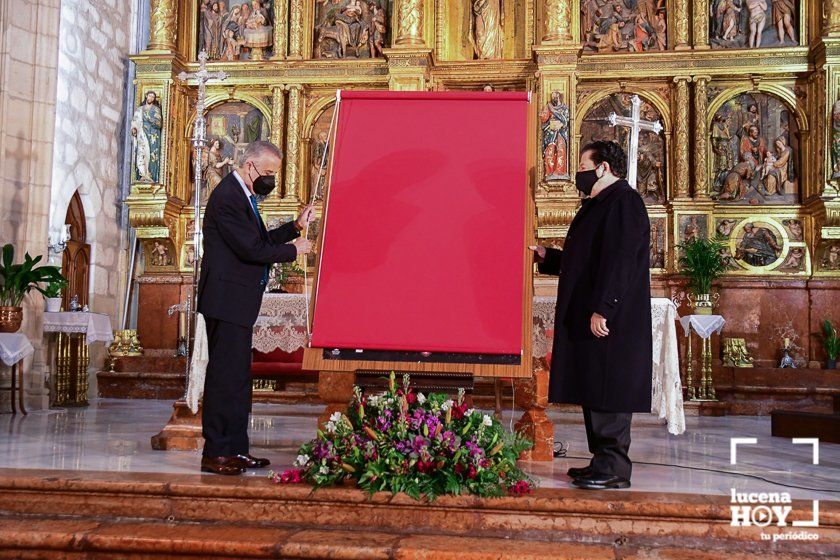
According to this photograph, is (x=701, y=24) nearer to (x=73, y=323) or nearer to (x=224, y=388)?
(x=73, y=323)

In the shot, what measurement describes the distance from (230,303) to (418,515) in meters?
1.40

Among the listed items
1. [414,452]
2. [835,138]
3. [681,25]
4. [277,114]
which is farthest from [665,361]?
[277,114]

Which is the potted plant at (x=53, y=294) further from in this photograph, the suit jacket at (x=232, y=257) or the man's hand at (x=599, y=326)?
the man's hand at (x=599, y=326)

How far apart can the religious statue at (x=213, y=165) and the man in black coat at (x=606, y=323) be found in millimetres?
7861

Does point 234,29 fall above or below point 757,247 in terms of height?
above

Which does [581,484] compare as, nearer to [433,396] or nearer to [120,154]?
[433,396]

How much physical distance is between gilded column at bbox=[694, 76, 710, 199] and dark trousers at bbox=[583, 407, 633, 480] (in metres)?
7.13

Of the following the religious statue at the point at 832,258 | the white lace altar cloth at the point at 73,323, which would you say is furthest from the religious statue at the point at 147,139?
the religious statue at the point at 832,258

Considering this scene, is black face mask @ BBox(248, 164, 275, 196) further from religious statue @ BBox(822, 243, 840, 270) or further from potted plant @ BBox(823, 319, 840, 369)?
religious statue @ BBox(822, 243, 840, 270)

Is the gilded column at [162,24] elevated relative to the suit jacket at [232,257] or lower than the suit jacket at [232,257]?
elevated

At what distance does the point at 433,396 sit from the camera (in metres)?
3.93

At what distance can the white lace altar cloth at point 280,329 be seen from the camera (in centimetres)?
747

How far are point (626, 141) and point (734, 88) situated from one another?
146 cm

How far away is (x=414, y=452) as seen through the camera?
3684 millimetres
